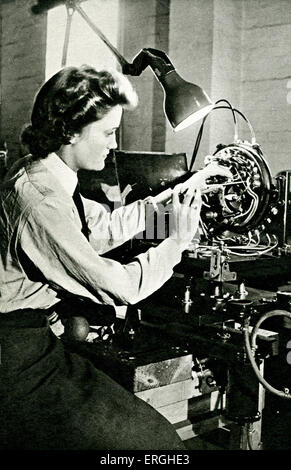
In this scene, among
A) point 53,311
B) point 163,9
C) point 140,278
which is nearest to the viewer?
point 140,278

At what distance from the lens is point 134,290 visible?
4.62 ft

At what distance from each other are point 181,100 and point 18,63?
2250mm

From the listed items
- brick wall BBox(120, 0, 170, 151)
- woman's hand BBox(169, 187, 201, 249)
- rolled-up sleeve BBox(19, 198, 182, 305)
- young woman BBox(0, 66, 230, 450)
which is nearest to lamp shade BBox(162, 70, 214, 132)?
young woman BBox(0, 66, 230, 450)

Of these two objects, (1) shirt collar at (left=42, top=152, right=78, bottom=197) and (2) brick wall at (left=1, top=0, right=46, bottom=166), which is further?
(2) brick wall at (left=1, top=0, right=46, bottom=166)

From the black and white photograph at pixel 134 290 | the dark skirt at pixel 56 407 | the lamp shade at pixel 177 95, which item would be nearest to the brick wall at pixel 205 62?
the black and white photograph at pixel 134 290

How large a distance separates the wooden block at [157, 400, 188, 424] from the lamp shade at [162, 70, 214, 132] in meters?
1.02

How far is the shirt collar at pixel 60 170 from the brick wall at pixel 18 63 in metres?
2.13

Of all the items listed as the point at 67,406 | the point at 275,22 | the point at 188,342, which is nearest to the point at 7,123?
the point at 275,22

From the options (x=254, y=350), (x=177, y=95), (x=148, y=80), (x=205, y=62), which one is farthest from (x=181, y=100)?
(x=148, y=80)

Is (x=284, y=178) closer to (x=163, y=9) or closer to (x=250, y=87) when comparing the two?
(x=250, y=87)

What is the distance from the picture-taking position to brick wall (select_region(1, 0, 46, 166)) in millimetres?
3516

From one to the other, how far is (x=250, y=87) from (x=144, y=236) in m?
1.64

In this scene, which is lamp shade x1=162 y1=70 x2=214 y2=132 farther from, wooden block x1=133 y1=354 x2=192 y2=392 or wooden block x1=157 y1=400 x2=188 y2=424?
wooden block x1=157 y1=400 x2=188 y2=424

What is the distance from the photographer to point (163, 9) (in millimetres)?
3668
